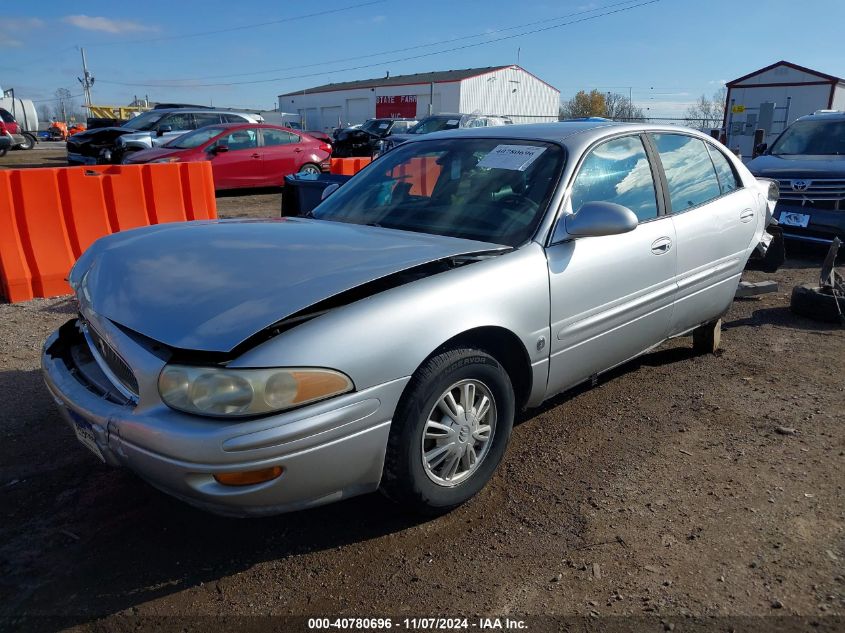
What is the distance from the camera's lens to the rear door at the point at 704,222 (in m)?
3.91

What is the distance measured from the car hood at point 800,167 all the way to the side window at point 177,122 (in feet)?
48.8

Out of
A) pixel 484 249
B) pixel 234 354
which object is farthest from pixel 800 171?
pixel 234 354

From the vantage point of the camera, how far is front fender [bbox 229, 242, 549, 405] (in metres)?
2.22

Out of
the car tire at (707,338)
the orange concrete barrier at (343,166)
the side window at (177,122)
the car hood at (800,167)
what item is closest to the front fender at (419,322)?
the car tire at (707,338)

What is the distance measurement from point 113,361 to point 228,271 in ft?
1.91

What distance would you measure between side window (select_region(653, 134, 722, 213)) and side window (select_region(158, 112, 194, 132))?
16.6 m

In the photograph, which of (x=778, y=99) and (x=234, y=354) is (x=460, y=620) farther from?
(x=778, y=99)

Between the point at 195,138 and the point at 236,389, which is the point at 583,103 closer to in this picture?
the point at 195,138

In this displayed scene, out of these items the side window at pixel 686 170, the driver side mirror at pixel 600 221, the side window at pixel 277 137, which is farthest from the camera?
the side window at pixel 277 137

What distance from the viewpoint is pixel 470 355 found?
2.65 metres

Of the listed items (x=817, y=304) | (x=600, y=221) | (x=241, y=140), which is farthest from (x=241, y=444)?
(x=241, y=140)

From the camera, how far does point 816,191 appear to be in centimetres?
802

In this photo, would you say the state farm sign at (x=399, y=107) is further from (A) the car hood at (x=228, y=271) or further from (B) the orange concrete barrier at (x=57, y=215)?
(A) the car hood at (x=228, y=271)

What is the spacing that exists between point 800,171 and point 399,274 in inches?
300
